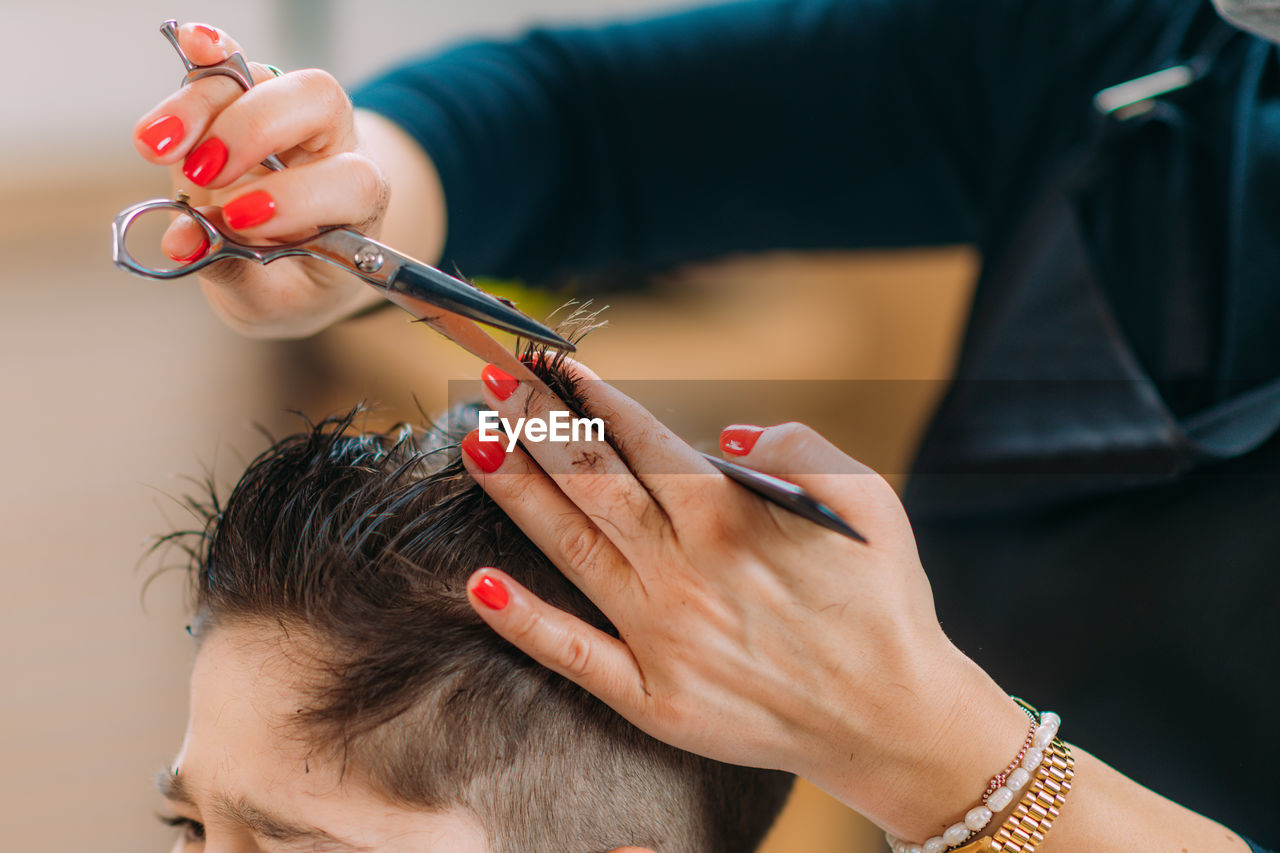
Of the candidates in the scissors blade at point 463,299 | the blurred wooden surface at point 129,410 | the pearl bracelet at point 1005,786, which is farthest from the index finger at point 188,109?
the blurred wooden surface at point 129,410

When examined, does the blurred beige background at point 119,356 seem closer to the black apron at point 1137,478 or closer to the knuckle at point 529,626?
the black apron at point 1137,478

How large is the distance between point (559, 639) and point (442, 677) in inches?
4.5

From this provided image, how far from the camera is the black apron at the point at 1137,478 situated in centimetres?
66

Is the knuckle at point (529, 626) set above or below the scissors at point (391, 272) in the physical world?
below

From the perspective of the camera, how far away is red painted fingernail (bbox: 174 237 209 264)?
0.48 meters

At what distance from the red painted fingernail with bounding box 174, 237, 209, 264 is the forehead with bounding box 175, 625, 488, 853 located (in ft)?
0.73

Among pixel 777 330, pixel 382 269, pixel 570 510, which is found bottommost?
pixel 777 330

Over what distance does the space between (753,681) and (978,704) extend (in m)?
0.11

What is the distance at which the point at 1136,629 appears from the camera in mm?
700

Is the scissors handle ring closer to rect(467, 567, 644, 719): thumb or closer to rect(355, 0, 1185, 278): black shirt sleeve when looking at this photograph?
rect(467, 567, 644, 719): thumb

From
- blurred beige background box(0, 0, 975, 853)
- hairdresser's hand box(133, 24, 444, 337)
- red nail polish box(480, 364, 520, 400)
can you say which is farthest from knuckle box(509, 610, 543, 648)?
blurred beige background box(0, 0, 975, 853)

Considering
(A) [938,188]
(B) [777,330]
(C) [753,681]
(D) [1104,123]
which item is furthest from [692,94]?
(C) [753,681]

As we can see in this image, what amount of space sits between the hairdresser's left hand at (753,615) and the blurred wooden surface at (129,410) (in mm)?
648

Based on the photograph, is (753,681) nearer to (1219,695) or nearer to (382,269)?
(382,269)
